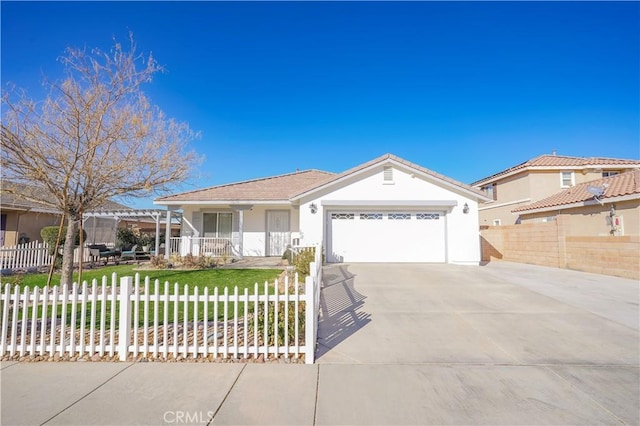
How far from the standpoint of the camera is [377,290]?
27.6ft

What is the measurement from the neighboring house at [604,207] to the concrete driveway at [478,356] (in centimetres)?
645

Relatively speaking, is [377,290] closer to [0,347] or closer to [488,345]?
[488,345]

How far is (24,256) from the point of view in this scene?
1235 centimetres

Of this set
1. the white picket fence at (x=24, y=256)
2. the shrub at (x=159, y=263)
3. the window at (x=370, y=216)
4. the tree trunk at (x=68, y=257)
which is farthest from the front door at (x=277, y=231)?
the tree trunk at (x=68, y=257)

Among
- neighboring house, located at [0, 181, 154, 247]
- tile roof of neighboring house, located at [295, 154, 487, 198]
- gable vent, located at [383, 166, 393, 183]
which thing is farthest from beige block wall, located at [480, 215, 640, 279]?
neighboring house, located at [0, 181, 154, 247]

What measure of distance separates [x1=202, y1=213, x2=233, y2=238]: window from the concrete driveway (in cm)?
997

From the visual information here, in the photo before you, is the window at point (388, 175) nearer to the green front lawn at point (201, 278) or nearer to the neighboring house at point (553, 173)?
the green front lawn at point (201, 278)

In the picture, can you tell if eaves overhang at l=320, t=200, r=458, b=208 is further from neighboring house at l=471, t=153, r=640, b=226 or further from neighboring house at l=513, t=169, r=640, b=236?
neighboring house at l=471, t=153, r=640, b=226

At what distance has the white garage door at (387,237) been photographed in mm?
13852

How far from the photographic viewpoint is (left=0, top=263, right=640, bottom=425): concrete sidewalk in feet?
10.0

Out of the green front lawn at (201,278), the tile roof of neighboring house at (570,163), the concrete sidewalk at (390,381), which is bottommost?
the concrete sidewalk at (390,381)

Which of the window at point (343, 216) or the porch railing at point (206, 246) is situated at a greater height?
the window at point (343, 216)

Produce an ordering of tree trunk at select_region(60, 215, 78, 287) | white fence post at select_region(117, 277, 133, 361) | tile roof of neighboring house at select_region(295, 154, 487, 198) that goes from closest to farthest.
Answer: white fence post at select_region(117, 277, 133, 361)
tree trunk at select_region(60, 215, 78, 287)
tile roof of neighboring house at select_region(295, 154, 487, 198)

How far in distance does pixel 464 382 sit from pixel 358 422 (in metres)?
1.49
